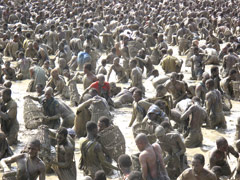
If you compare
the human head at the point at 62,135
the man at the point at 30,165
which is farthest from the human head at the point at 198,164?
the human head at the point at 62,135

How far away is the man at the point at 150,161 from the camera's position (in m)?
7.24

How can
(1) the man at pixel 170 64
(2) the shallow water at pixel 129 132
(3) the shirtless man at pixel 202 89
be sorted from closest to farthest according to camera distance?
(2) the shallow water at pixel 129 132, (3) the shirtless man at pixel 202 89, (1) the man at pixel 170 64

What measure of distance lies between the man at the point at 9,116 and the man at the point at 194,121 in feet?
10.3

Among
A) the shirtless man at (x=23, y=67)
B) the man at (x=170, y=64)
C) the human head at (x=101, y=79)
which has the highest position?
the human head at (x=101, y=79)

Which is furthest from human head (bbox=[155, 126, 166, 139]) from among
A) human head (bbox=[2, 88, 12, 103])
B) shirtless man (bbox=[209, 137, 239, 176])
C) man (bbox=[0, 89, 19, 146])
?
human head (bbox=[2, 88, 12, 103])

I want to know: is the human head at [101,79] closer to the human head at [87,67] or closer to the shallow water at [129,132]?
the human head at [87,67]

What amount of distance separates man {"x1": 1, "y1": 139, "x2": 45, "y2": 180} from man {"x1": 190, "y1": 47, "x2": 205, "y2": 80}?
364 inches

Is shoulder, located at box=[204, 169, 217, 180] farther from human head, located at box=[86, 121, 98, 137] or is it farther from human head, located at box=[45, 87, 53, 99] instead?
human head, located at box=[45, 87, 53, 99]

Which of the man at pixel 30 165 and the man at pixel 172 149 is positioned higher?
the man at pixel 30 165

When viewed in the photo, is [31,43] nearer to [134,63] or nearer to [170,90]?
[134,63]

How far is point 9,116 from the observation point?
10.5 metres

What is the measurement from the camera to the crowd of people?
26.5 ft

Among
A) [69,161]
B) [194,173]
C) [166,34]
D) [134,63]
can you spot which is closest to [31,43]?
[134,63]

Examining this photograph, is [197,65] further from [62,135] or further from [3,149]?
[62,135]
